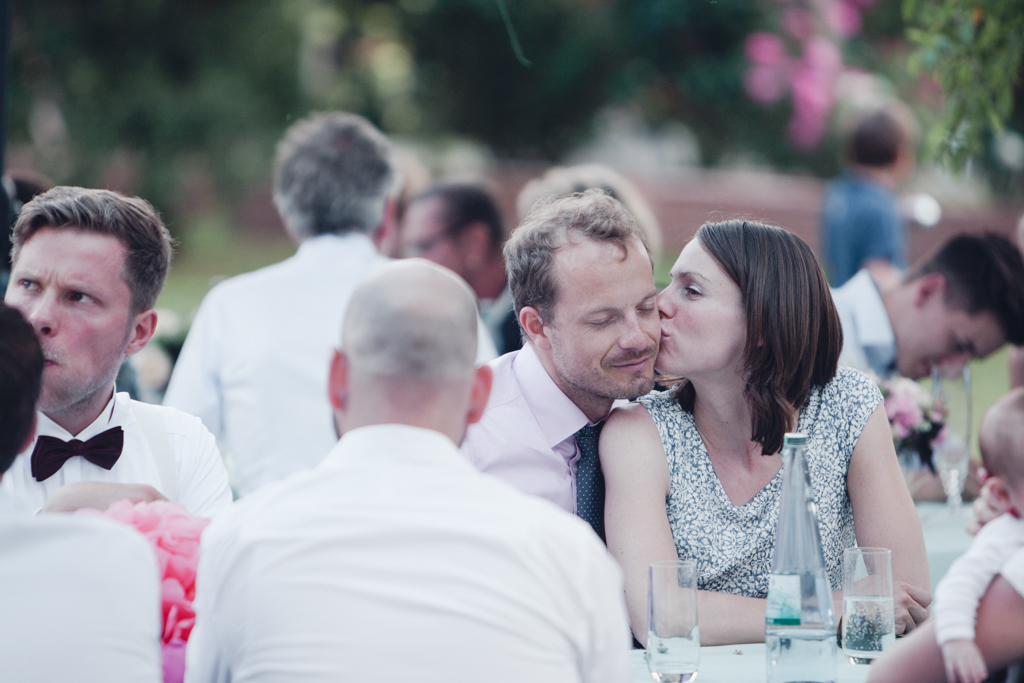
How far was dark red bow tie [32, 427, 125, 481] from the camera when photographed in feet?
6.81

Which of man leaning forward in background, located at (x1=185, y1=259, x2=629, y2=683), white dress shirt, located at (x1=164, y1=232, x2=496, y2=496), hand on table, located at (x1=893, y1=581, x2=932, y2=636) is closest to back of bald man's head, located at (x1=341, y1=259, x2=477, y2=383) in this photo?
man leaning forward in background, located at (x1=185, y1=259, x2=629, y2=683)

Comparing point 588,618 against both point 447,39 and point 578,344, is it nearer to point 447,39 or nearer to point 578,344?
point 578,344

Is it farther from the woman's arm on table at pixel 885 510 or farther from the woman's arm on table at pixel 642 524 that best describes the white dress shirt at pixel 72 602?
the woman's arm on table at pixel 885 510

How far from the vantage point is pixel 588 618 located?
→ 133 cm

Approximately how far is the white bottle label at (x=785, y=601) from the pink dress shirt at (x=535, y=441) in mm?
686

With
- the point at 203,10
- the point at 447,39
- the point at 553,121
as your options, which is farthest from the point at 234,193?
the point at 553,121

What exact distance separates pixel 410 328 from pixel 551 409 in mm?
989

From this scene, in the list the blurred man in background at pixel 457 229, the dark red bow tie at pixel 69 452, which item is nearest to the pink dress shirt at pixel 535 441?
the dark red bow tie at pixel 69 452

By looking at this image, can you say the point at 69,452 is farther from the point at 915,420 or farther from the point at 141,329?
the point at 915,420

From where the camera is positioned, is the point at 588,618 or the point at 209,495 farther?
the point at 209,495

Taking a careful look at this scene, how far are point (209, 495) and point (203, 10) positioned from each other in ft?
40.7

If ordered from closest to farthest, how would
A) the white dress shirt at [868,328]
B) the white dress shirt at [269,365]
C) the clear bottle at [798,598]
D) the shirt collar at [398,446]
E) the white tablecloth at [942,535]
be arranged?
1. the shirt collar at [398,446]
2. the clear bottle at [798,598]
3. the white tablecloth at [942,535]
4. the white dress shirt at [269,365]
5. the white dress shirt at [868,328]

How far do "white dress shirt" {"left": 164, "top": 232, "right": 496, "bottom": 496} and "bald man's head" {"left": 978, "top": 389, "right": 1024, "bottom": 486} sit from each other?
2.21 metres

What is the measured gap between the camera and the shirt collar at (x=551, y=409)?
230 cm
